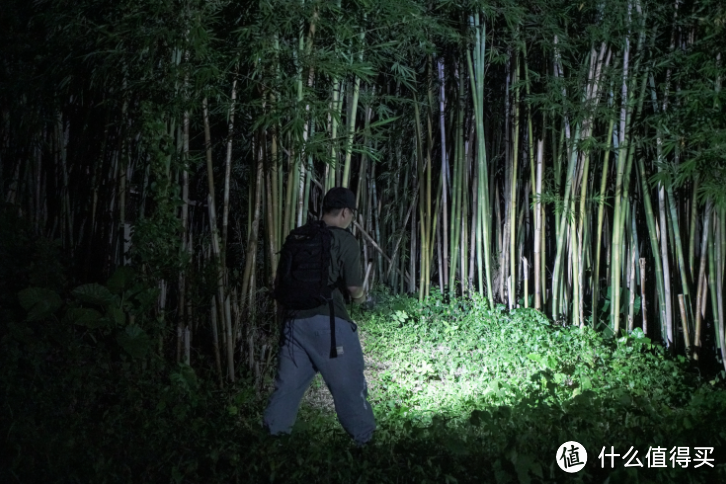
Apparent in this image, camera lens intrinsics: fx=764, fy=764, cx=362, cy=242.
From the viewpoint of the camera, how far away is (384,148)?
7.19 metres

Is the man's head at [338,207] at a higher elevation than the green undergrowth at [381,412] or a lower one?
higher

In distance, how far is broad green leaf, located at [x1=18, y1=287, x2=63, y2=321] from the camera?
4.19m

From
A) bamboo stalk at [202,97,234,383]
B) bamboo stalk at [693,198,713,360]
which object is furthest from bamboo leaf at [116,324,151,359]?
bamboo stalk at [693,198,713,360]

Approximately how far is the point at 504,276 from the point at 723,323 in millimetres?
1787

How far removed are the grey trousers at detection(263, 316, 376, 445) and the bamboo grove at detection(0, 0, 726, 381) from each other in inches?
42.2

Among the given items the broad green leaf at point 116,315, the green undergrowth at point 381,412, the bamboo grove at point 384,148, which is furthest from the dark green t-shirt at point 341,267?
the broad green leaf at point 116,315

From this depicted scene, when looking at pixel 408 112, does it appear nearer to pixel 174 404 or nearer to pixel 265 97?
pixel 265 97

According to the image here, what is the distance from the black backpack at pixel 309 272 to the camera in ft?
9.96

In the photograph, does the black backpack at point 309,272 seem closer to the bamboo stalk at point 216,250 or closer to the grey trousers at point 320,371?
the grey trousers at point 320,371

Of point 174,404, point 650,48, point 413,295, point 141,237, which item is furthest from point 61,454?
point 650,48

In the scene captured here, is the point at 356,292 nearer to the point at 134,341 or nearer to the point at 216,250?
the point at 216,250

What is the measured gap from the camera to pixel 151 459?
308 centimetres

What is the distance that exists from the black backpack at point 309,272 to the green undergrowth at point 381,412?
55 cm

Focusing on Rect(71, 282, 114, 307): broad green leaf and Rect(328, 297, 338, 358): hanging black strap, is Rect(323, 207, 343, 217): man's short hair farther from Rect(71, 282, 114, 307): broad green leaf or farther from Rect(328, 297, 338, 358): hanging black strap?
Rect(71, 282, 114, 307): broad green leaf
